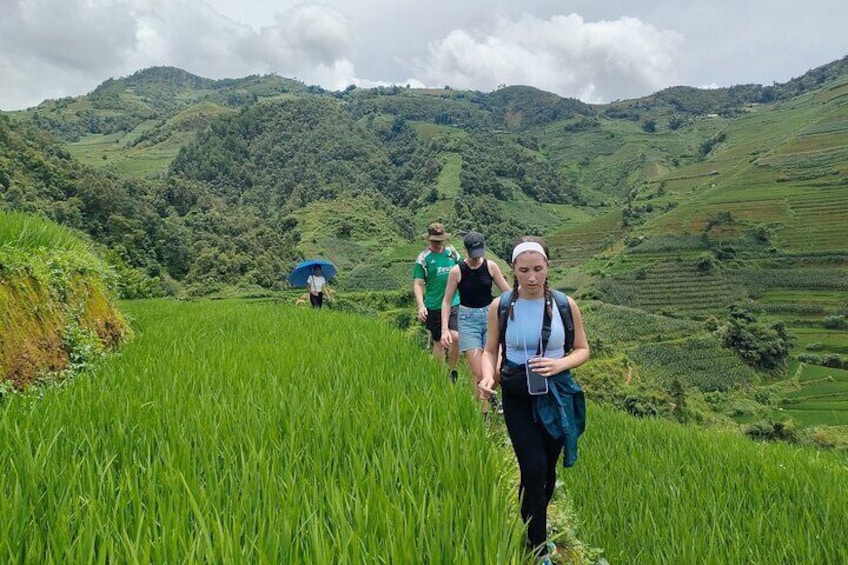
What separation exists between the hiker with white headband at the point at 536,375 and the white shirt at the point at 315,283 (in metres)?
10.0

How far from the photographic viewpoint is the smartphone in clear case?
2672mm

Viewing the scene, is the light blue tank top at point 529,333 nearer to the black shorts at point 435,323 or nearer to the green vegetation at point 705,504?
the green vegetation at point 705,504

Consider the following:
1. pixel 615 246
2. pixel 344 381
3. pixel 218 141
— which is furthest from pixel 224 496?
pixel 218 141

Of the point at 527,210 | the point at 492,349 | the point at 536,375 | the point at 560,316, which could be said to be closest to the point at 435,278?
the point at 492,349

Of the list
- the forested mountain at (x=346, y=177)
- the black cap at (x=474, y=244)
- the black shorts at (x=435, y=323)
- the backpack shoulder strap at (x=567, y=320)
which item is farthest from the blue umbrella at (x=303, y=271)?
the forested mountain at (x=346, y=177)

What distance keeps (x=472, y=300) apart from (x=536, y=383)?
224 centimetres

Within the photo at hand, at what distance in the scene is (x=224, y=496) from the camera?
1777 millimetres

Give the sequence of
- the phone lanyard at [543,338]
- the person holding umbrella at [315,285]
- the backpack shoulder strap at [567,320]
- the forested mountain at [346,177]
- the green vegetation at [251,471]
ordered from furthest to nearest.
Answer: the forested mountain at [346,177] < the person holding umbrella at [315,285] < the backpack shoulder strap at [567,320] < the phone lanyard at [543,338] < the green vegetation at [251,471]

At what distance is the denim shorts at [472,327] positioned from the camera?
194 inches

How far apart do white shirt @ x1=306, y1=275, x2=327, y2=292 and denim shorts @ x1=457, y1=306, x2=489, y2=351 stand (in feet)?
26.9

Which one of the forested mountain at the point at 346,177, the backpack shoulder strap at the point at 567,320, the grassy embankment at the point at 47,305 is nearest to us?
the backpack shoulder strap at the point at 567,320

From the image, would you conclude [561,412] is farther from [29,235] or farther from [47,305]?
[29,235]

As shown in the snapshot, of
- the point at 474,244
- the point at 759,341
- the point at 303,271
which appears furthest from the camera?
the point at 759,341

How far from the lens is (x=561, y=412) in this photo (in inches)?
106
